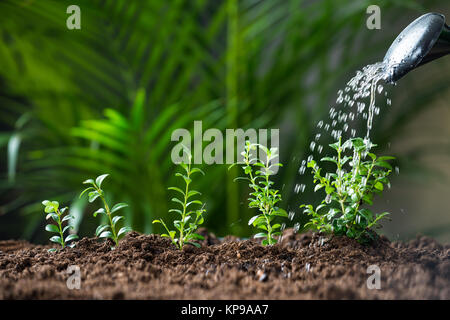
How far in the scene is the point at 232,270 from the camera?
2.06 feet

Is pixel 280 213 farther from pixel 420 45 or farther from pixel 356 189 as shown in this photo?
pixel 420 45

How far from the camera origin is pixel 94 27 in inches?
52.6

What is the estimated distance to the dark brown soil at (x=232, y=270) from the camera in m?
0.52

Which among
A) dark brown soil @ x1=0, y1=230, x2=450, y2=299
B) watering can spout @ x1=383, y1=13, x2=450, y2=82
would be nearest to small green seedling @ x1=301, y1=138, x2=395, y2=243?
dark brown soil @ x1=0, y1=230, x2=450, y2=299

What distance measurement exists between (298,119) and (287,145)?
5.5 inches

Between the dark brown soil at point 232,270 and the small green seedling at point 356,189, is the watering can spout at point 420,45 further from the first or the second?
the dark brown soil at point 232,270

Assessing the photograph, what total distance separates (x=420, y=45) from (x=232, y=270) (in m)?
0.41

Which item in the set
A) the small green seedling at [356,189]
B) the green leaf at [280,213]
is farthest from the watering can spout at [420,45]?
the green leaf at [280,213]

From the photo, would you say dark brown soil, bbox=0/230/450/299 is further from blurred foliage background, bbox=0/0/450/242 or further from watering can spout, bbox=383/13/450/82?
blurred foliage background, bbox=0/0/450/242

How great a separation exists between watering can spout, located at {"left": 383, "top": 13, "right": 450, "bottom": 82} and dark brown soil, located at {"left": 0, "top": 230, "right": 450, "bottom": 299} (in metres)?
0.28

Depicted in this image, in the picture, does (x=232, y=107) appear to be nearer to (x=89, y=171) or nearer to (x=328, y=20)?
(x=328, y=20)

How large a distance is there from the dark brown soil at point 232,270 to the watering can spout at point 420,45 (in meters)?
0.28
